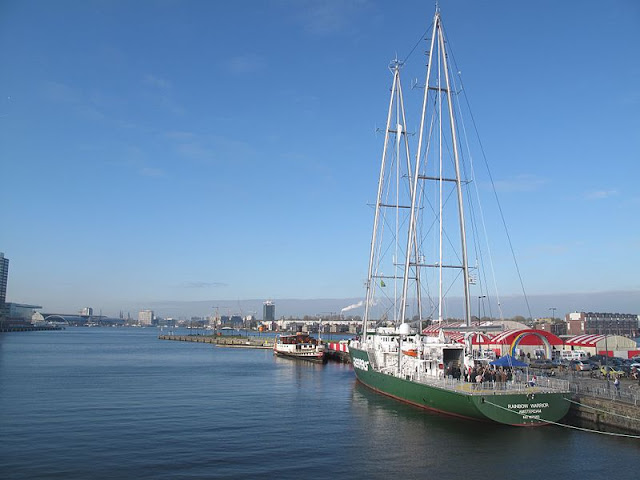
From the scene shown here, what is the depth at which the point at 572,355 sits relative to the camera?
5869 centimetres

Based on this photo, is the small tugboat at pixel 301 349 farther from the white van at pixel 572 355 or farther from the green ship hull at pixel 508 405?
the green ship hull at pixel 508 405

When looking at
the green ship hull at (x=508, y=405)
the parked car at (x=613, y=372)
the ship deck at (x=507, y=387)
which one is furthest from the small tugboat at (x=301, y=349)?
the green ship hull at (x=508, y=405)

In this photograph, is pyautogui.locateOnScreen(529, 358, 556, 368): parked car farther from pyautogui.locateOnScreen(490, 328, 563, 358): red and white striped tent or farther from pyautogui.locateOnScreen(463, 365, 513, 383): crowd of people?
pyautogui.locateOnScreen(463, 365, 513, 383): crowd of people

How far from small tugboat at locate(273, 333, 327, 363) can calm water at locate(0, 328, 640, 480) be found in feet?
148

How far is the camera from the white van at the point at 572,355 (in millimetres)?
57375

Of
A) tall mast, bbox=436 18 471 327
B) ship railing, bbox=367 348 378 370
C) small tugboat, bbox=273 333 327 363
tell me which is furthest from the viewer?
small tugboat, bbox=273 333 327 363

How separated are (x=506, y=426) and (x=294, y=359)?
71527 mm

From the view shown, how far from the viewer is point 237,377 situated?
6444 cm

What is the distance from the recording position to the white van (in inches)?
2259

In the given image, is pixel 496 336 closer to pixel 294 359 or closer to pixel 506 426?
pixel 506 426

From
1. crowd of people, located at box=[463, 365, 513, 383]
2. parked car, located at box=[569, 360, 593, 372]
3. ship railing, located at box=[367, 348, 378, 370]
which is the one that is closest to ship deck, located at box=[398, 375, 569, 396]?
crowd of people, located at box=[463, 365, 513, 383]

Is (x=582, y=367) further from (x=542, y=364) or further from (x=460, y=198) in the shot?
(x=460, y=198)

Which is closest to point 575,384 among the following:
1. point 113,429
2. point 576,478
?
point 576,478

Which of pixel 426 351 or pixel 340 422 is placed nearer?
pixel 340 422
